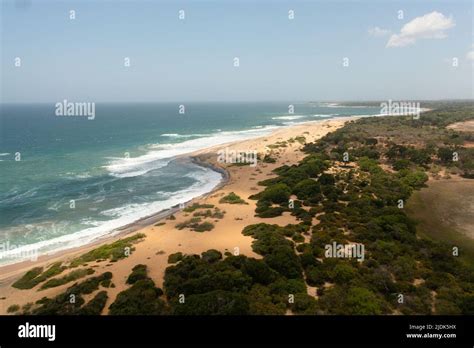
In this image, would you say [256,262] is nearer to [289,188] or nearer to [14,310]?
[14,310]

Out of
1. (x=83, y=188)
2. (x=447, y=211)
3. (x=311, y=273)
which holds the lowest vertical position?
(x=311, y=273)

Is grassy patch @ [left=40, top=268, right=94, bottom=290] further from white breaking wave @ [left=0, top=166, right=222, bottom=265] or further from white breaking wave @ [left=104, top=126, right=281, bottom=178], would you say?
white breaking wave @ [left=104, top=126, right=281, bottom=178]

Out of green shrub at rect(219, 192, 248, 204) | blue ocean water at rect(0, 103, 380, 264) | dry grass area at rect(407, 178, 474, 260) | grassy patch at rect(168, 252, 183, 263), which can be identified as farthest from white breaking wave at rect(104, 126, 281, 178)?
dry grass area at rect(407, 178, 474, 260)

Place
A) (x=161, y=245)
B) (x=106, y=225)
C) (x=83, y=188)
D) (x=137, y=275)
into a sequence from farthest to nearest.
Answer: (x=83, y=188) → (x=106, y=225) → (x=161, y=245) → (x=137, y=275)

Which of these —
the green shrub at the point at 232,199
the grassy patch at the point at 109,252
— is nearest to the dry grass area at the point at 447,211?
the green shrub at the point at 232,199

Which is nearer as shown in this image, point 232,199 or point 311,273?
point 311,273

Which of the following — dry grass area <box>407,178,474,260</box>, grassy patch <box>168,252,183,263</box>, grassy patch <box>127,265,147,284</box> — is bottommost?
grassy patch <box>127,265,147,284</box>

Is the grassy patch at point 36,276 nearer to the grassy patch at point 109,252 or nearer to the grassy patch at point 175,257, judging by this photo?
the grassy patch at point 109,252

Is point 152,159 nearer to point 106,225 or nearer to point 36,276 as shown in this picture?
point 106,225

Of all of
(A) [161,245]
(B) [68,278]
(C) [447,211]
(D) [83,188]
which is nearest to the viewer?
(B) [68,278]

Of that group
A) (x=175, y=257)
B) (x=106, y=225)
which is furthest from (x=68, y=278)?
(x=106, y=225)

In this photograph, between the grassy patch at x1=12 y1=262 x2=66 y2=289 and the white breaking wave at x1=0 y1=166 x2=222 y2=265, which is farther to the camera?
the white breaking wave at x1=0 y1=166 x2=222 y2=265

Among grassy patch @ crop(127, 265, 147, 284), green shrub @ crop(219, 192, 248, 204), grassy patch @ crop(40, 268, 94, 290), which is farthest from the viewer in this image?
green shrub @ crop(219, 192, 248, 204)
